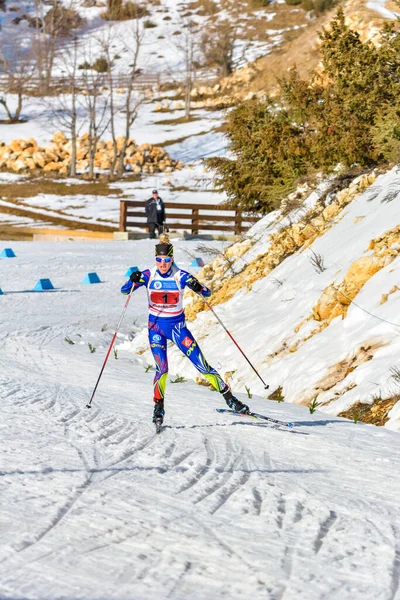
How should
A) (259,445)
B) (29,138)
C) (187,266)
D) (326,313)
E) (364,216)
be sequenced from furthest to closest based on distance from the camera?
Result: (29,138)
(187,266)
(364,216)
(326,313)
(259,445)

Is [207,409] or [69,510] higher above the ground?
[69,510]

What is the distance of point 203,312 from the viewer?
42.3ft

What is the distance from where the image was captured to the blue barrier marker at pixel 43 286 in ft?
59.1

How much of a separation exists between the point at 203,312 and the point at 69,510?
8372 mm

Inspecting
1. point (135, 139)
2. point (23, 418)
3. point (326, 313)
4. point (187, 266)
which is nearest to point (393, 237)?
point (326, 313)

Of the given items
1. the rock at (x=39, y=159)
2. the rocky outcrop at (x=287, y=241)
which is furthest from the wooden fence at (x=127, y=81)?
the rocky outcrop at (x=287, y=241)

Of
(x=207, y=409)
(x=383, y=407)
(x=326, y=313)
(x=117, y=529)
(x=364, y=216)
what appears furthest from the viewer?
(x=364, y=216)

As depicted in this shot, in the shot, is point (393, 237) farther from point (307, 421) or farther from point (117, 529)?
point (117, 529)

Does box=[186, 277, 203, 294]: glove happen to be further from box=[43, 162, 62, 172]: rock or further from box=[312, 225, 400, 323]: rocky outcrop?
box=[43, 162, 62, 172]: rock

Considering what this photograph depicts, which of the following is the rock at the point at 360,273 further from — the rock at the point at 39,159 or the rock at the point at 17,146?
the rock at the point at 17,146

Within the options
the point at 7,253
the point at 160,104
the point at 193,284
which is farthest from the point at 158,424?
the point at 160,104

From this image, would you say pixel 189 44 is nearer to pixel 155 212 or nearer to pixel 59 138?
pixel 59 138

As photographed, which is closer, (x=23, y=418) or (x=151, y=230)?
(x=23, y=418)

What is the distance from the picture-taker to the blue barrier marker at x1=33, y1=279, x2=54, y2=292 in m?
18.0
